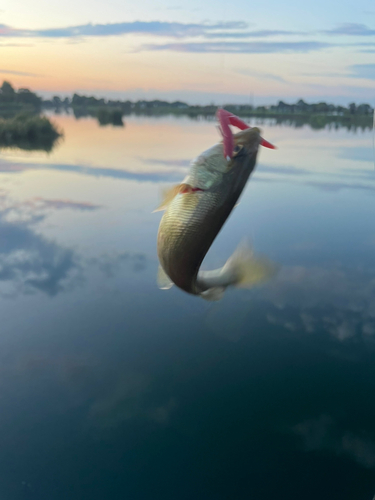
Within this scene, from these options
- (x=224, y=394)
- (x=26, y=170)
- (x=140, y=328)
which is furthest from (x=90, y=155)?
(x=224, y=394)

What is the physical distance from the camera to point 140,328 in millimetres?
20547

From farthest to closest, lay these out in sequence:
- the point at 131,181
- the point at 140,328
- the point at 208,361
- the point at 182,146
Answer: the point at 182,146 → the point at 131,181 → the point at 140,328 → the point at 208,361

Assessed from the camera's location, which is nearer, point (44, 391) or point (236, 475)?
point (236, 475)

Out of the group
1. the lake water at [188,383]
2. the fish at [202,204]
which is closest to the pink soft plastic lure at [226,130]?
the fish at [202,204]

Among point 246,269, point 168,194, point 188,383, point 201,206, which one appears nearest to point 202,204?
point 201,206

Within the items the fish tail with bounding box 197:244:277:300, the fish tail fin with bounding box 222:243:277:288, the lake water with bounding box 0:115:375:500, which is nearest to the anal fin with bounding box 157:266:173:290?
the fish tail with bounding box 197:244:277:300

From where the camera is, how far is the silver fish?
5.23 feet

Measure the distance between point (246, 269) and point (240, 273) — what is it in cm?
4

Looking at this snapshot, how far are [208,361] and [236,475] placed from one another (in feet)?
18.5

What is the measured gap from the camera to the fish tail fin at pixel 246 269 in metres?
1.78

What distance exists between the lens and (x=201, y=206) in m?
1.60

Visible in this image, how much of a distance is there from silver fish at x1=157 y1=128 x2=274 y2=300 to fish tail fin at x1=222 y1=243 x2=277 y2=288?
0.76ft

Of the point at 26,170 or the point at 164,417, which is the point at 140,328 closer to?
the point at 164,417

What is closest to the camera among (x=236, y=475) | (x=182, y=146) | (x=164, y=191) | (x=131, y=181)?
(x=164, y=191)
